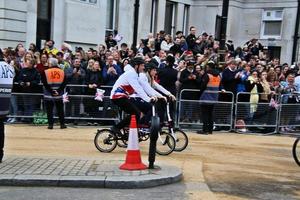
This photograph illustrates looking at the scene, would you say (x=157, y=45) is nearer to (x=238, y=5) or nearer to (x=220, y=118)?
(x=220, y=118)

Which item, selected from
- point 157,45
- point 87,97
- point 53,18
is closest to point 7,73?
point 87,97

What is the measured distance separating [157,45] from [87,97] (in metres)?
5.64

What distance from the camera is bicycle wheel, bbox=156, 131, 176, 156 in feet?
33.6

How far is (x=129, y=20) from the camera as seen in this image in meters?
26.5

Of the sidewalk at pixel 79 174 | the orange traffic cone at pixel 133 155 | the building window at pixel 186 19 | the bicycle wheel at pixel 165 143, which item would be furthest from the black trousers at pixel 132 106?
the building window at pixel 186 19

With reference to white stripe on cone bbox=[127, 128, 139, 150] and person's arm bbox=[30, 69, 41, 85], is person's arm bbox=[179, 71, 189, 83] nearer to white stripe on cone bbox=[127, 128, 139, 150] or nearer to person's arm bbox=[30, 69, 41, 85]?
person's arm bbox=[30, 69, 41, 85]

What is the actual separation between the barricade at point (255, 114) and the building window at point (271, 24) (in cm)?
2063

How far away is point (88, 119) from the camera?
14.4m

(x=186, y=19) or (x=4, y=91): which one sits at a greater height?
(x=186, y=19)

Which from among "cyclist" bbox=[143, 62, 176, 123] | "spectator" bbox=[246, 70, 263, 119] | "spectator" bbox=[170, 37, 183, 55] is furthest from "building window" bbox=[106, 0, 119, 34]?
"cyclist" bbox=[143, 62, 176, 123]

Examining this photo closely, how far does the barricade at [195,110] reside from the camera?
14.2 metres

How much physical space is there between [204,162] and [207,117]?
3945mm

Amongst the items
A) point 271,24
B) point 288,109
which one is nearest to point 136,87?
point 288,109

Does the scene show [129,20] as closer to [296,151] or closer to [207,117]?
[207,117]
